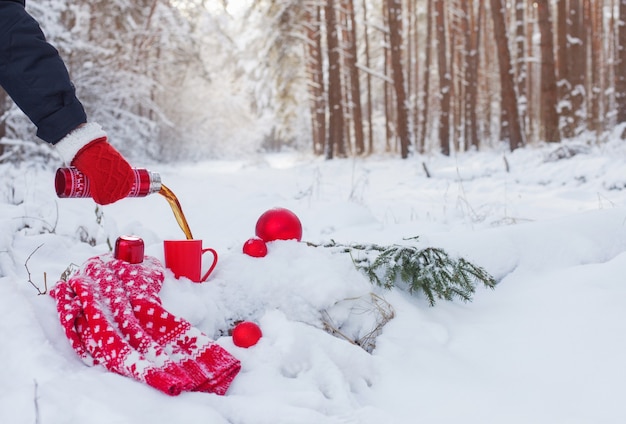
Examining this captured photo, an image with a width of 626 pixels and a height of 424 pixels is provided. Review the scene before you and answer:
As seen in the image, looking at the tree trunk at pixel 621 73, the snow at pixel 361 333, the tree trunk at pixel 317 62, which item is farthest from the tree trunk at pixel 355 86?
the snow at pixel 361 333

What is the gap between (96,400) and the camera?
1.26 meters

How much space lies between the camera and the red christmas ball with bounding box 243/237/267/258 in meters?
2.18

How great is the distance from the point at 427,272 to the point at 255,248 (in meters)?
0.75

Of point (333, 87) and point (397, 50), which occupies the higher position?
point (397, 50)

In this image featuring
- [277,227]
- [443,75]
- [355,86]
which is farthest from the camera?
[355,86]

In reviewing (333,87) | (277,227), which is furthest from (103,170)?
(333,87)

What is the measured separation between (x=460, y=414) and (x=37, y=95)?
1.67 meters

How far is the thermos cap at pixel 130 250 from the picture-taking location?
1.90m

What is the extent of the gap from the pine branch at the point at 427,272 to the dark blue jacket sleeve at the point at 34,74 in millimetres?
1267

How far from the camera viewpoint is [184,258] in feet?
6.57

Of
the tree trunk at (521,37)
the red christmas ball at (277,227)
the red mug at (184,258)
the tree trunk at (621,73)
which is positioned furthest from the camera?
the tree trunk at (521,37)

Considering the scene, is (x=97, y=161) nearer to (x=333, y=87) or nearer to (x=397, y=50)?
(x=397, y=50)

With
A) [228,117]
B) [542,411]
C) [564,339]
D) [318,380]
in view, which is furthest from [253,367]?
[228,117]

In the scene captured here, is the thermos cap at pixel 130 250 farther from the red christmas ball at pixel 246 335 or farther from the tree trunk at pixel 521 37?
the tree trunk at pixel 521 37
